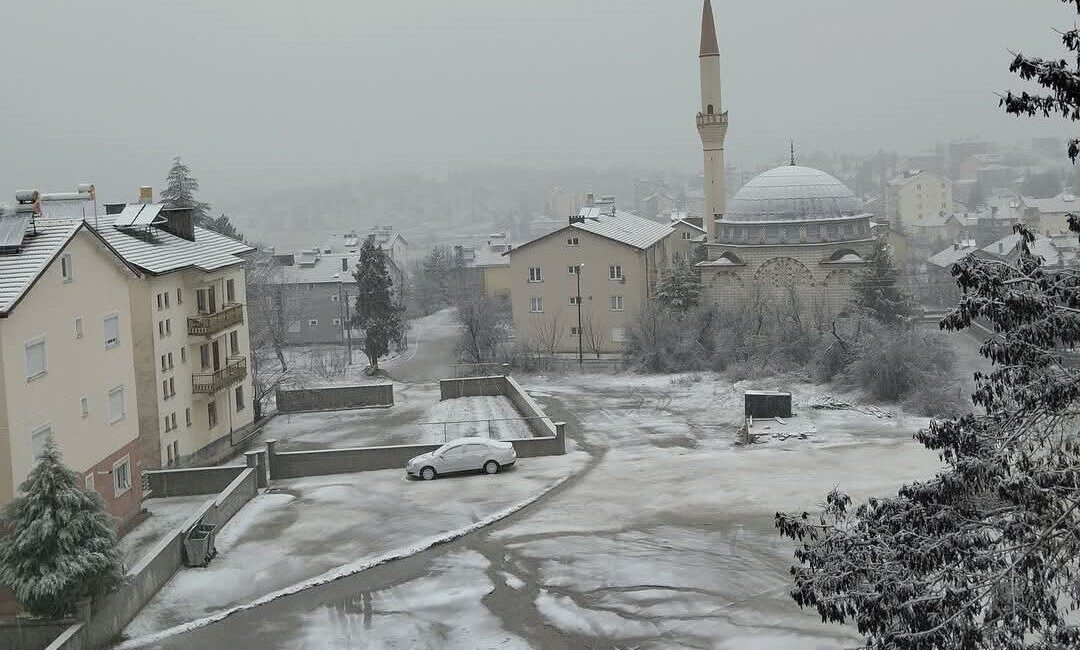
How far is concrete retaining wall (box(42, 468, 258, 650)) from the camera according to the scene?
18.9m

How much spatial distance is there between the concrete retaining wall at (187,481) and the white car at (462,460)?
202 inches

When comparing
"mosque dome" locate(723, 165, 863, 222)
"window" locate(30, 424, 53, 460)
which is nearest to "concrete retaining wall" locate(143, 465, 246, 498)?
"window" locate(30, 424, 53, 460)

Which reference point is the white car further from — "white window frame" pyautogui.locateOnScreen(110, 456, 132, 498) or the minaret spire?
the minaret spire

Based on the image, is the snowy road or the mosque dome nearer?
the snowy road

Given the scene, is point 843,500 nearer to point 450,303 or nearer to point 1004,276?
point 1004,276

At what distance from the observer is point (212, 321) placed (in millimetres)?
38250

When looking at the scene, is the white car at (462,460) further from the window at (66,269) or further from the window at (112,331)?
the window at (66,269)

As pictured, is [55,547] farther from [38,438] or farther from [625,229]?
[625,229]

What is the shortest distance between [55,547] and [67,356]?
6939mm

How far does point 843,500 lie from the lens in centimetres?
1134

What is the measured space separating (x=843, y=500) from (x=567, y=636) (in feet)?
26.4

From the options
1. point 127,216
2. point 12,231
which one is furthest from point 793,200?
point 12,231

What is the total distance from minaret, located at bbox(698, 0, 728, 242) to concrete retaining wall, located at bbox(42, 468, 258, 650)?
5408 cm

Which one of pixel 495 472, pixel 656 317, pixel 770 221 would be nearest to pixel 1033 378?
pixel 495 472
